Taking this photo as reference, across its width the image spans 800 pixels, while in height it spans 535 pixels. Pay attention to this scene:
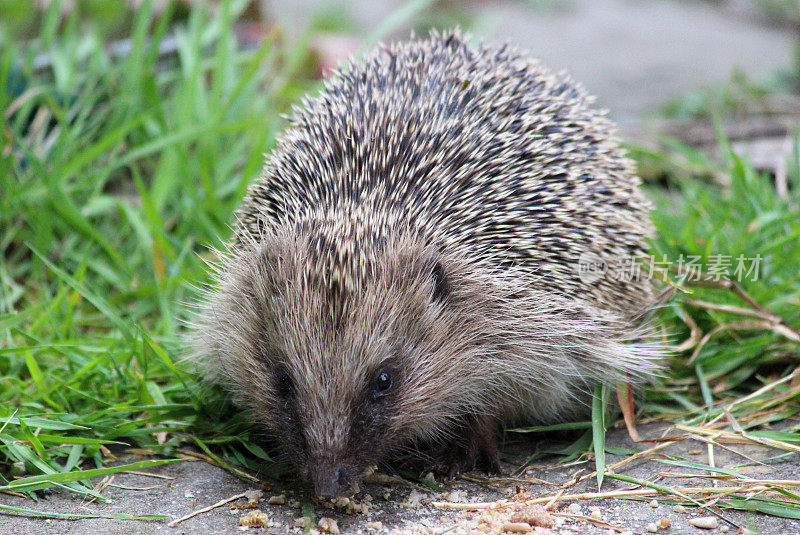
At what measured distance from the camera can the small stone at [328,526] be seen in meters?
3.55

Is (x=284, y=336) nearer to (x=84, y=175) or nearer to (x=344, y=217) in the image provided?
(x=344, y=217)

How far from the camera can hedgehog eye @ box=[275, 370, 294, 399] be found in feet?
12.1

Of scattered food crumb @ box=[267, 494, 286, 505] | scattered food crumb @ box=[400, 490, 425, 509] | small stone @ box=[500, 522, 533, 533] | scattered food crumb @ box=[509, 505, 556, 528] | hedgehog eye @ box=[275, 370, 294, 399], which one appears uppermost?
hedgehog eye @ box=[275, 370, 294, 399]

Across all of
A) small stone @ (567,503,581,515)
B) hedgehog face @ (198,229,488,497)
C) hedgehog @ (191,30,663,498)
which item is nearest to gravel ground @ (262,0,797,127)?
hedgehog @ (191,30,663,498)

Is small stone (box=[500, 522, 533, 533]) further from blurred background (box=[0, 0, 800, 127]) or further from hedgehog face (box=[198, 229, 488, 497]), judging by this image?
blurred background (box=[0, 0, 800, 127])

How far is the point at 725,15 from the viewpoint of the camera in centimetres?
1384

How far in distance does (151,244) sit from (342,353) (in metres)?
2.89

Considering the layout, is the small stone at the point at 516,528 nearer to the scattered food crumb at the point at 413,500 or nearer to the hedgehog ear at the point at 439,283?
the scattered food crumb at the point at 413,500

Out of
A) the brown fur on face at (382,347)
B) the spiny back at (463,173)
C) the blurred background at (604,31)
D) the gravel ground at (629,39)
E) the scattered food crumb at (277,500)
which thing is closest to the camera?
the brown fur on face at (382,347)

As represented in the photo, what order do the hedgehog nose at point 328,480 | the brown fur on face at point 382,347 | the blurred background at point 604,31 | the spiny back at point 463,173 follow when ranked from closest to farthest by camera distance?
the hedgehog nose at point 328,480
the brown fur on face at point 382,347
the spiny back at point 463,173
the blurred background at point 604,31

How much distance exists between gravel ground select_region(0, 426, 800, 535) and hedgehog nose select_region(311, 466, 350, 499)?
295 mm

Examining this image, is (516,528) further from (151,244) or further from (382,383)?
(151,244)

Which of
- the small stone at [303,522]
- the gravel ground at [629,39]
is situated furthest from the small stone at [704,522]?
the gravel ground at [629,39]

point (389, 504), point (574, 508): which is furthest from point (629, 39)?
point (389, 504)
